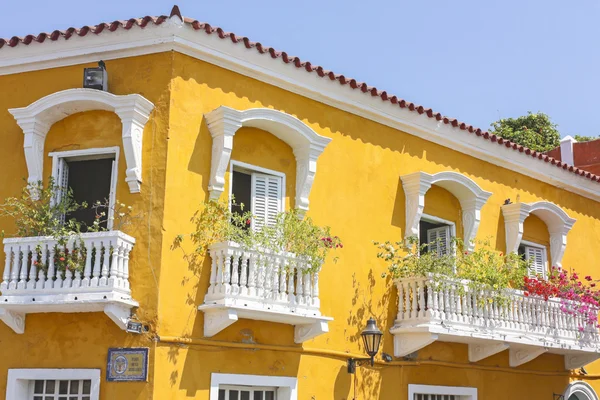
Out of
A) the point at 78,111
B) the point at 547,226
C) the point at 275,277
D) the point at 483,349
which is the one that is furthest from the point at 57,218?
the point at 547,226

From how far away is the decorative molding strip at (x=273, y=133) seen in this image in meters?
12.3

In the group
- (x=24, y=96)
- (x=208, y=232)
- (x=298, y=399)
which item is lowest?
(x=298, y=399)

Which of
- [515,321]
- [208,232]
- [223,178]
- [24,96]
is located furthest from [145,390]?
[515,321]

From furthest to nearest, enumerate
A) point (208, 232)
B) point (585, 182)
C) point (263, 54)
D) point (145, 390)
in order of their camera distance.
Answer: point (585, 182) → point (263, 54) → point (208, 232) → point (145, 390)

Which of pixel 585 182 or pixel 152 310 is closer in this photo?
pixel 152 310

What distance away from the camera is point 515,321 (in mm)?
15406

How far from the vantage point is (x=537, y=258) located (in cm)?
1791

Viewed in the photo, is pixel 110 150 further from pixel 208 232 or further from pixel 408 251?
pixel 408 251

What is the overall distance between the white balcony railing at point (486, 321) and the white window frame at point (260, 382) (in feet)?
8.10

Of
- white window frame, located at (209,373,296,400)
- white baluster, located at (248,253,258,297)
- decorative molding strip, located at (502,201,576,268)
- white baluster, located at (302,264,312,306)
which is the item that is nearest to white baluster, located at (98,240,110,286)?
white baluster, located at (248,253,258,297)

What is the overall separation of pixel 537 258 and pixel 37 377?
10.8m

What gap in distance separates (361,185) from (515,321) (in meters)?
3.92

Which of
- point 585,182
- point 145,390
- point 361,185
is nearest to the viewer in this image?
point 145,390

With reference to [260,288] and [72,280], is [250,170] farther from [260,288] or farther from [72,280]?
[72,280]
